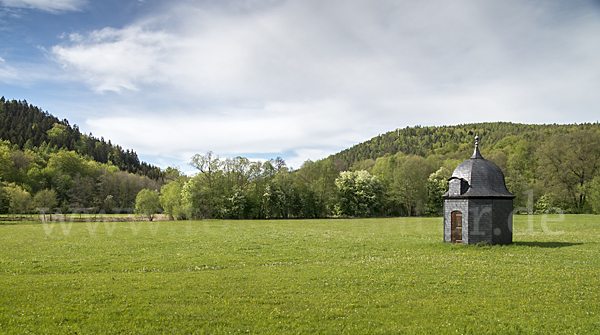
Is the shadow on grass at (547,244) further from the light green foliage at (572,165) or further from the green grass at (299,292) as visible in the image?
the light green foliage at (572,165)

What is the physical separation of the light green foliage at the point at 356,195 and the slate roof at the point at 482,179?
58.1 metres

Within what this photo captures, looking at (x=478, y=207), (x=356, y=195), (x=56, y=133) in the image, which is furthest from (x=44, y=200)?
(x=56, y=133)

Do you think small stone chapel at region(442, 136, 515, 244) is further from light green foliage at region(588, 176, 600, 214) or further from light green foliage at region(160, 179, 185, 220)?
light green foliage at region(160, 179, 185, 220)

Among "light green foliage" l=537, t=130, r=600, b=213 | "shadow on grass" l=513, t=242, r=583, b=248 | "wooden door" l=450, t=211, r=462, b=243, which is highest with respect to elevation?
"light green foliage" l=537, t=130, r=600, b=213

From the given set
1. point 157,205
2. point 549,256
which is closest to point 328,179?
point 157,205

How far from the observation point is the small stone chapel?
2370cm

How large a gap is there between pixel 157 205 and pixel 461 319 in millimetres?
79495


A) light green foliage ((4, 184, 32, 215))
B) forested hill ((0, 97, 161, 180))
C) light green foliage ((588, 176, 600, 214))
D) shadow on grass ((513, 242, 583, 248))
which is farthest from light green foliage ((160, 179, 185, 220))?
forested hill ((0, 97, 161, 180))

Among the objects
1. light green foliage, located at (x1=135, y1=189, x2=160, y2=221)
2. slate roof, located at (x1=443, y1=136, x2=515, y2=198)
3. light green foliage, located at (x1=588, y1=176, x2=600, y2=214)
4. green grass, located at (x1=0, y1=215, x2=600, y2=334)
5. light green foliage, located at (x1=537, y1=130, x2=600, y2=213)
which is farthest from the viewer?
light green foliage, located at (x1=135, y1=189, x2=160, y2=221)

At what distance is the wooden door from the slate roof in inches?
62.0

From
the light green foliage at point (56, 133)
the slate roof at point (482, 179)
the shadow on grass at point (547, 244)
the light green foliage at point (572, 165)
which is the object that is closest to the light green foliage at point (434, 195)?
the light green foliage at point (572, 165)

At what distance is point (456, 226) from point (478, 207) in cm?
243

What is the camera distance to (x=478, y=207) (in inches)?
945

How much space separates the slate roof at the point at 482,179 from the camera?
24.1m
